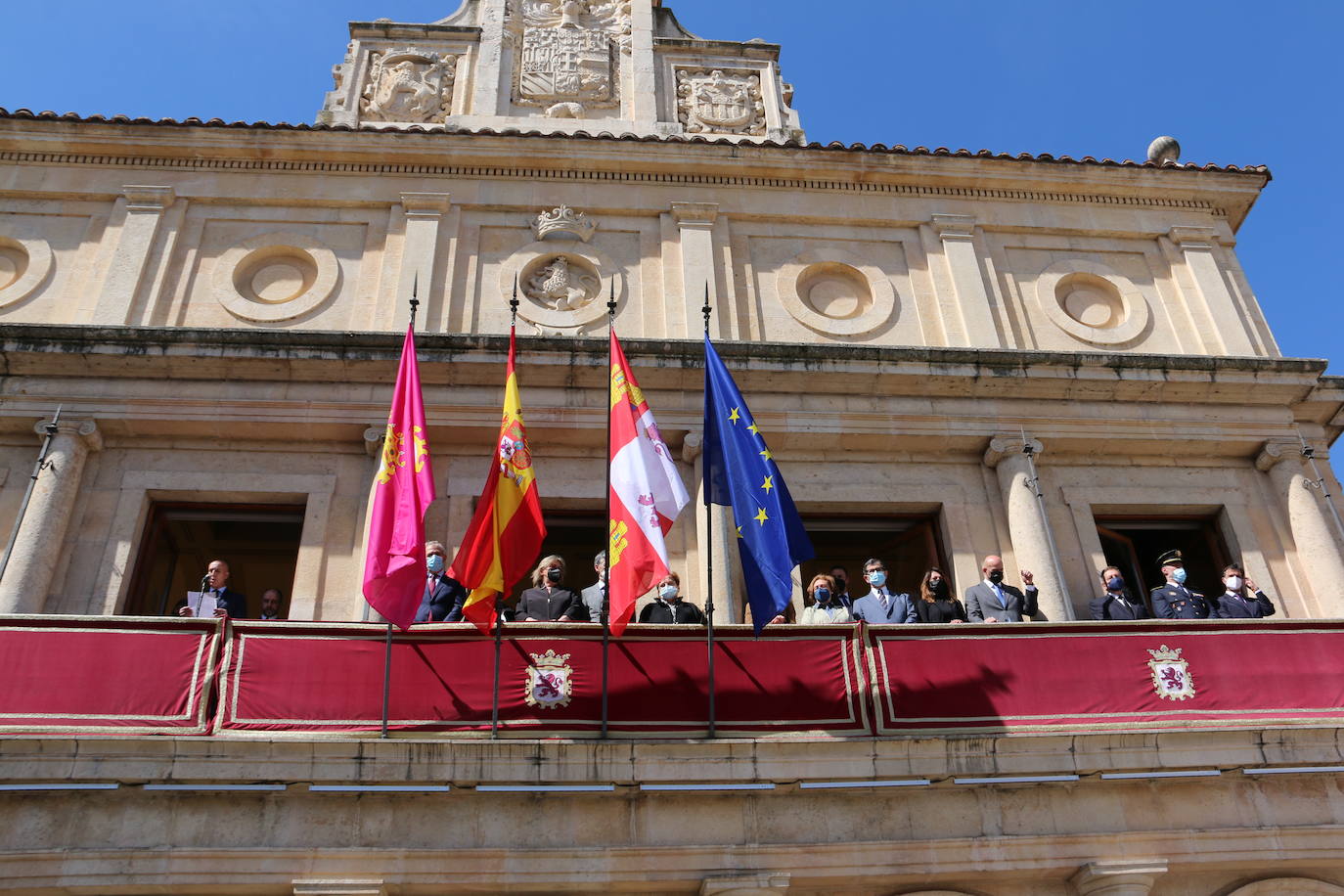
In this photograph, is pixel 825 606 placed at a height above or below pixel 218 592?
below

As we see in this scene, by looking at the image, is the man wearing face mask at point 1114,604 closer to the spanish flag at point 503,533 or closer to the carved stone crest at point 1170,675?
the carved stone crest at point 1170,675

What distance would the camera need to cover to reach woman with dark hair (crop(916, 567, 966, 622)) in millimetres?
9914

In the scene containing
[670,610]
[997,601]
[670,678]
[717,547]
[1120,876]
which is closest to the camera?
[1120,876]

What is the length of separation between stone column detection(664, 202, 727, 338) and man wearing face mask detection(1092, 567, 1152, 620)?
15.5ft

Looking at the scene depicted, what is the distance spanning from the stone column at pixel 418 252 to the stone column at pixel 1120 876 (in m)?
8.14

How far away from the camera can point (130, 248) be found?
12828mm

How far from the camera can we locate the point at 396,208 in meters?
13.6

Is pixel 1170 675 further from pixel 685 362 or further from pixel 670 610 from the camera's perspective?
pixel 685 362

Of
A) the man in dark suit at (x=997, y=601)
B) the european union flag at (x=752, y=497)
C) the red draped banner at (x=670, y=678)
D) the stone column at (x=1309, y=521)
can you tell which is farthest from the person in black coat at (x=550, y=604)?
the stone column at (x=1309, y=521)

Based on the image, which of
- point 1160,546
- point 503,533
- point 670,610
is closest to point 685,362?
point 670,610

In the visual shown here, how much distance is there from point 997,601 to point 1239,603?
82.0 inches

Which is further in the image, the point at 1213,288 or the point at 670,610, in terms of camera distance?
the point at 1213,288

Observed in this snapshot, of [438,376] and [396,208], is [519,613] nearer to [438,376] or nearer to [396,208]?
[438,376]

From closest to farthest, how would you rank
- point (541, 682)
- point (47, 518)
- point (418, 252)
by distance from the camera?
point (541, 682), point (47, 518), point (418, 252)
